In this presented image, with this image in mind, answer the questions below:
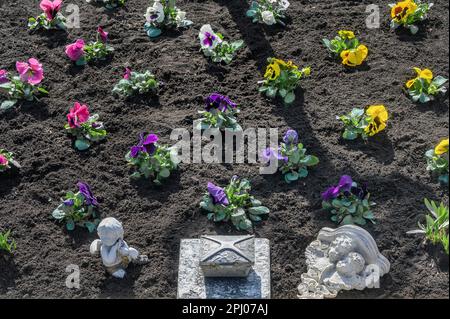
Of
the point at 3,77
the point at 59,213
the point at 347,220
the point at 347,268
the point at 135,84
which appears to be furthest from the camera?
the point at 3,77

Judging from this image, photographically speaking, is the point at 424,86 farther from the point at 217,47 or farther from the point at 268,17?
the point at 217,47

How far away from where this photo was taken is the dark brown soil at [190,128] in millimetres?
4965

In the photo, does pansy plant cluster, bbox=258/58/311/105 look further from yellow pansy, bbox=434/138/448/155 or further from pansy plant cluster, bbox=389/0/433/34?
yellow pansy, bbox=434/138/448/155

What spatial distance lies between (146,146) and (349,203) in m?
1.34

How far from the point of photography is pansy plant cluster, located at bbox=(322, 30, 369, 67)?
6.14m

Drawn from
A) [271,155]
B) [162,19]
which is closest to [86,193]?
[271,155]

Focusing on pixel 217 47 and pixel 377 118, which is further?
pixel 217 47

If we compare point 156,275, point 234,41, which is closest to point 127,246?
point 156,275

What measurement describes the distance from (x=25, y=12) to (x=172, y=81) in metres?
1.69

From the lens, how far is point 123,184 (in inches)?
216

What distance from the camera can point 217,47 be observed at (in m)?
6.37

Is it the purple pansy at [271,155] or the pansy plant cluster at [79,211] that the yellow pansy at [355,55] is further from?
the pansy plant cluster at [79,211]

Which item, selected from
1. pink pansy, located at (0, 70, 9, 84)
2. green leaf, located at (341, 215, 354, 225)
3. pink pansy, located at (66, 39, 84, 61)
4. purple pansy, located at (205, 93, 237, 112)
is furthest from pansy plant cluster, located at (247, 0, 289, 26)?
green leaf, located at (341, 215, 354, 225)
